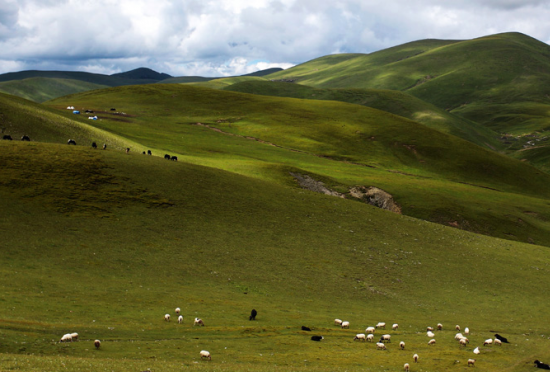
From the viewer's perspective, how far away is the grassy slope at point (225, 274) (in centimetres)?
2472

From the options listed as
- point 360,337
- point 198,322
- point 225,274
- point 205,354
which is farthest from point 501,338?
point 225,274

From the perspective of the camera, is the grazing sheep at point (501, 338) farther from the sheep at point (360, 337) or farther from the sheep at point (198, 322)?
the sheep at point (198, 322)

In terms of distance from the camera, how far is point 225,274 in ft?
128

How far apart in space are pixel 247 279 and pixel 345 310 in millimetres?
8726

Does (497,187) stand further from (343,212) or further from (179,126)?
(179,126)

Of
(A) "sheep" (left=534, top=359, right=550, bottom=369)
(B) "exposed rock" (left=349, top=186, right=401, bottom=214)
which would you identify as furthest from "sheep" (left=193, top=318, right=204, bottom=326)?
(B) "exposed rock" (left=349, top=186, right=401, bottom=214)

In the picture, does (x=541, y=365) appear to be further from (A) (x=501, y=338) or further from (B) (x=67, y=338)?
(B) (x=67, y=338)

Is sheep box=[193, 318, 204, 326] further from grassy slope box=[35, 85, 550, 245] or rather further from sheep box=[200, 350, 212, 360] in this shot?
grassy slope box=[35, 85, 550, 245]

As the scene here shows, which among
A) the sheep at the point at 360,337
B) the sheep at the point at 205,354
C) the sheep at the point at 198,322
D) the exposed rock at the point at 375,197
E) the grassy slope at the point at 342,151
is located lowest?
the sheep at the point at 360,337

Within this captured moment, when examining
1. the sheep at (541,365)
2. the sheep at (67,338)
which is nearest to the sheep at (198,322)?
the sheep at (67,338)

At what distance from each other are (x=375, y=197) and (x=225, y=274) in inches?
2136

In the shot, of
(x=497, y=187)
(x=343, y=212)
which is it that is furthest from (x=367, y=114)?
(x=343, y=212)

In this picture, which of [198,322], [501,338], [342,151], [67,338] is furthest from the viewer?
Result: [342,151]

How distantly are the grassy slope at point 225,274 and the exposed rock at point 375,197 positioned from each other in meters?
21.7
